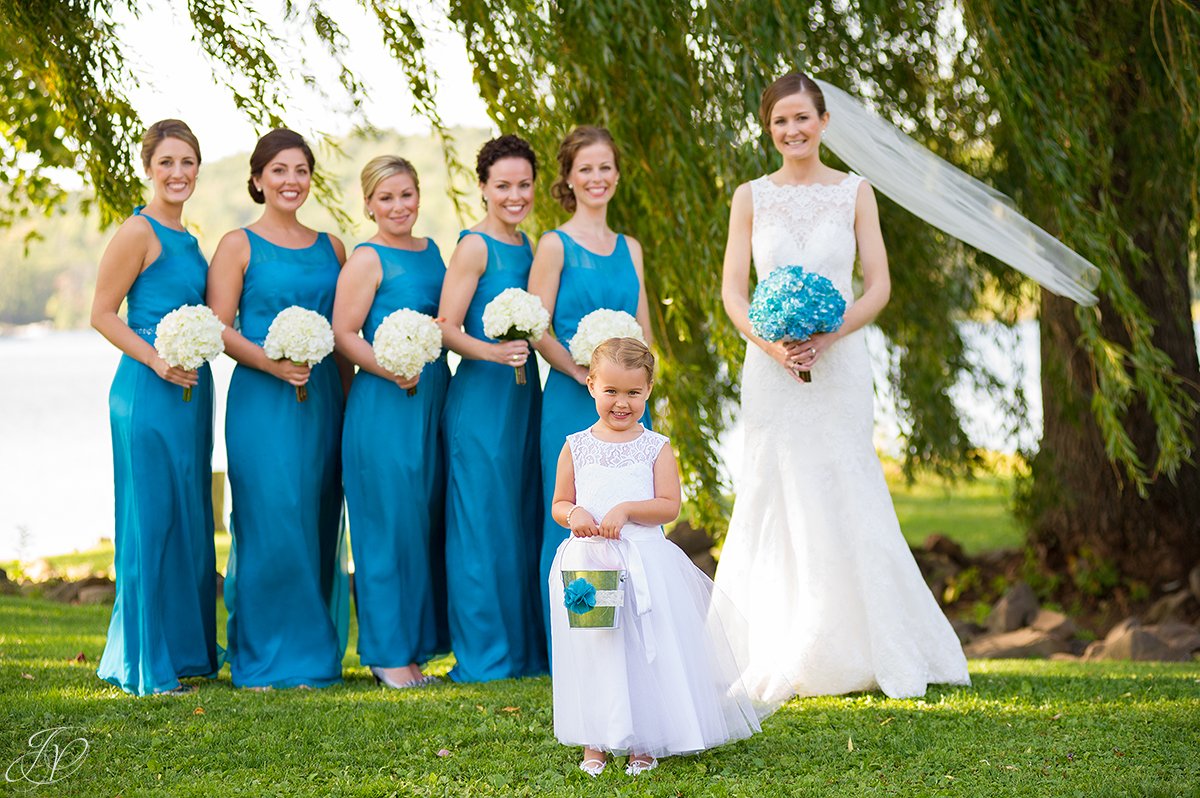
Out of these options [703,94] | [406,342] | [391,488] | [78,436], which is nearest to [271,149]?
[406,342]

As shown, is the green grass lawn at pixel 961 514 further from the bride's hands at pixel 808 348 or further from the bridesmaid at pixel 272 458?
the bridesmaid at pixel 272 458

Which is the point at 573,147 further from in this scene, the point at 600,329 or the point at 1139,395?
the point at 1139,395

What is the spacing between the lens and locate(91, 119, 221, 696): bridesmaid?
215 inches

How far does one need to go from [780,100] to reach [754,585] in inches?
79.7

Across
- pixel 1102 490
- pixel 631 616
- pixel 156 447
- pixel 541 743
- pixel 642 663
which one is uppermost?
pixel 156 447

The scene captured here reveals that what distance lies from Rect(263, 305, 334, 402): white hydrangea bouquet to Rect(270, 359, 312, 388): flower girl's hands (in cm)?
4

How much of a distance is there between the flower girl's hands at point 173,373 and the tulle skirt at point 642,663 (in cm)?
207

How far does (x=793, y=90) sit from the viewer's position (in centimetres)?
541

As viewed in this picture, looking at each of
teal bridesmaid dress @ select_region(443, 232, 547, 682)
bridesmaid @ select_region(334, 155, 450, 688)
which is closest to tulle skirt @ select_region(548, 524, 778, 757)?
teal bridesmaid dress @ select_region(443, 232, 547, 682)

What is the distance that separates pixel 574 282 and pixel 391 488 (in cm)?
123

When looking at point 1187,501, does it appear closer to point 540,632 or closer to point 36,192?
point 540,632

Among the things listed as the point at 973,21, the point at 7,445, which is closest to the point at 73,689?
the point at 973,21

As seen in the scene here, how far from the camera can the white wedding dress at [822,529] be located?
17.7 feet

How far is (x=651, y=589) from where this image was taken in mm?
4121
